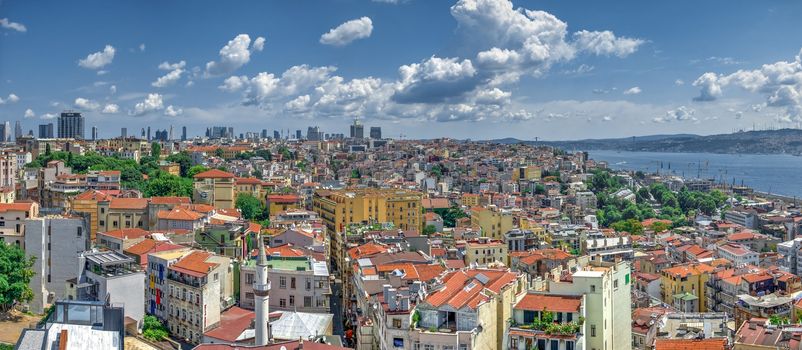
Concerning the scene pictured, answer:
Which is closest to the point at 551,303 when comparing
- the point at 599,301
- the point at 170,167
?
the point at 599,301

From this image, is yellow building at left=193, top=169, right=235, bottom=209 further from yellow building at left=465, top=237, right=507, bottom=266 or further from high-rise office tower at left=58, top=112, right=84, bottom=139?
high-rise office tower at left=58, top=112, right=84, bottom=139

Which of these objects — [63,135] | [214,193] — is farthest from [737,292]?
[63,135]

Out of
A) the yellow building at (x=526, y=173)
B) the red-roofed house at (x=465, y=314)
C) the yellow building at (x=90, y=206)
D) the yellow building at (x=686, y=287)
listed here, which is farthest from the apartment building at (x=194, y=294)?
the yellow building at (x=526, y=173)

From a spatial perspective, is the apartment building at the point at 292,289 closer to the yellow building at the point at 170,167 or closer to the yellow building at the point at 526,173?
the yellow building at the point at 170,167

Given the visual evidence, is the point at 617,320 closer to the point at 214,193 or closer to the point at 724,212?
the point at 214,193

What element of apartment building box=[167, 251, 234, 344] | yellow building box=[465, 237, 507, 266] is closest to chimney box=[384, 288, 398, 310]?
apartment building box=[167, 251, 234, 344]
